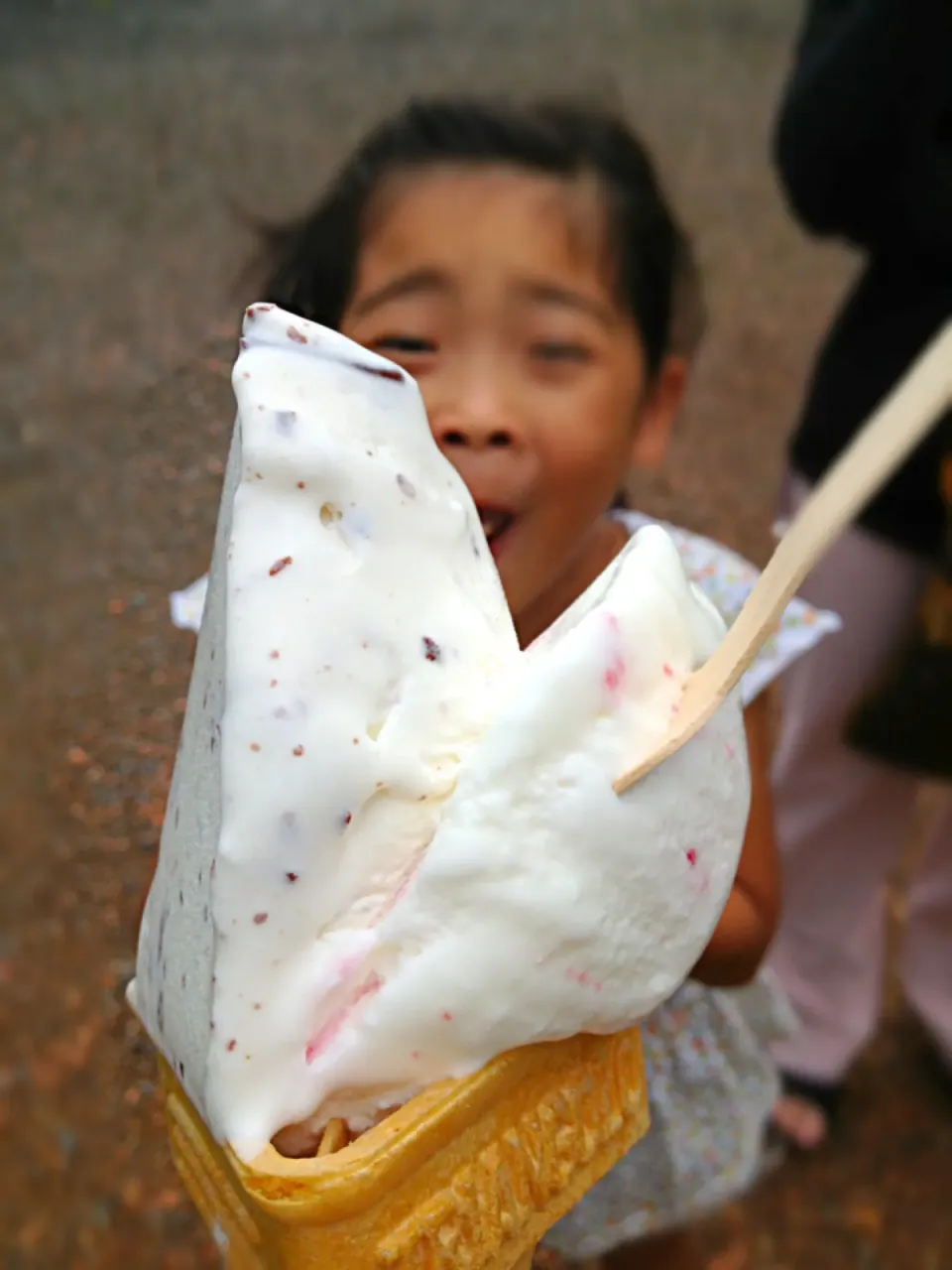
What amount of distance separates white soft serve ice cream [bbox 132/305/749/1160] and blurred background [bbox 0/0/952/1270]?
149 mm

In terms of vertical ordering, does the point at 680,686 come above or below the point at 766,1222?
above

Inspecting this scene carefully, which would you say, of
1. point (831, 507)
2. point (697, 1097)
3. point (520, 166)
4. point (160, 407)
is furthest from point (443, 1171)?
point (160, 407)

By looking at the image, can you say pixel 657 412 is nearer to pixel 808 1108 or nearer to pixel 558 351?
pixel 558 351

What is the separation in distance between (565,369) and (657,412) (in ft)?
0.52

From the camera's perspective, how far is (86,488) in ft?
5.73

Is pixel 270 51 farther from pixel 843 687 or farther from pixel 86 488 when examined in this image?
pixel 843 687

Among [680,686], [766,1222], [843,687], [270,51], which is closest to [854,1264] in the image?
[766,1222]

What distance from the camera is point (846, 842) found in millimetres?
1040

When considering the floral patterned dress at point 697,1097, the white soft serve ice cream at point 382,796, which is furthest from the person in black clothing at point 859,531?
the white soft serve ice cream at point 382,796

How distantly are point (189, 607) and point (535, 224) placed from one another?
0.37 meters

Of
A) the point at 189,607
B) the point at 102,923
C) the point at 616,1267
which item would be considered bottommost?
the point at 102,923

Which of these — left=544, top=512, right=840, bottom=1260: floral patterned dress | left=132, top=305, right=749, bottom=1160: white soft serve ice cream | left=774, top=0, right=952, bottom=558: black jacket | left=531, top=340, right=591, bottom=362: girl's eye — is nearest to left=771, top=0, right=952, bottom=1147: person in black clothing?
left=774, top=0, right=952, bottom=558: black jacket

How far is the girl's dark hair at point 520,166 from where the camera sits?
2.32 ft

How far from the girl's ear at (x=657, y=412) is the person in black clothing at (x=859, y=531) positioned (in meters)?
0.16
